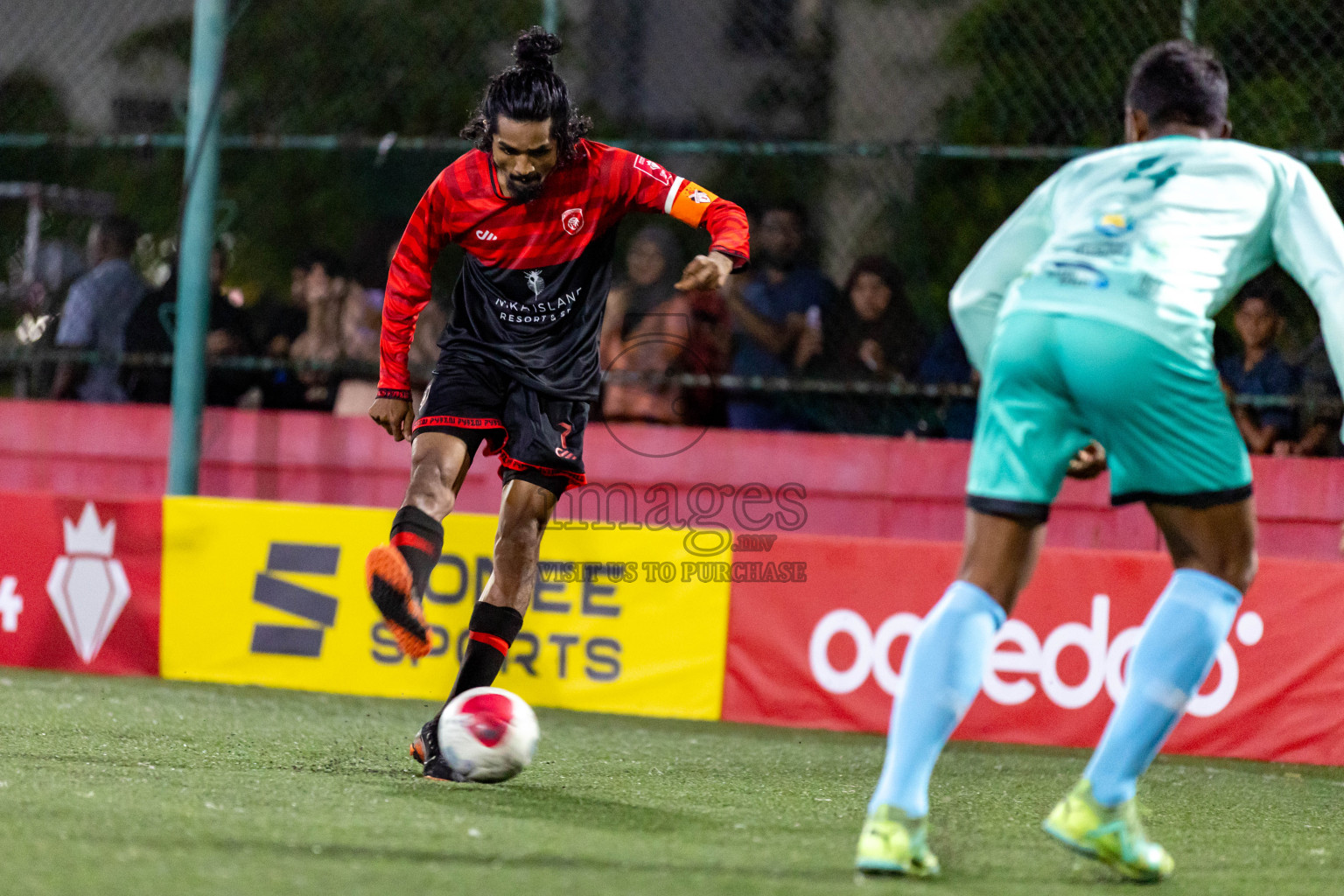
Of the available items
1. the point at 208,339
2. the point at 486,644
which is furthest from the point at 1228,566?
the point at 208,339

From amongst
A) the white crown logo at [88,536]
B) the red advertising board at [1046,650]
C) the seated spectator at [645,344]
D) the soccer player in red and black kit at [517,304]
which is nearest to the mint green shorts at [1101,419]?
the soccer player in red and black kit at [517,304]

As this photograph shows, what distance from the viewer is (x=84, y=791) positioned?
12.0ft

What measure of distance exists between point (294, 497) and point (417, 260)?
371 cm

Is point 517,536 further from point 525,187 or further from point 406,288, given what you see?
point 525,187

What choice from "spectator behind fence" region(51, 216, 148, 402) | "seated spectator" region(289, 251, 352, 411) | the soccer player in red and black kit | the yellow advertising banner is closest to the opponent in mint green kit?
the soccer player in red and black kit

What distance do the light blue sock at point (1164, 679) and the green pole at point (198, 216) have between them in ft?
18.3

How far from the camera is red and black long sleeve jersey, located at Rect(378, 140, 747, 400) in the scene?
14.8 feet

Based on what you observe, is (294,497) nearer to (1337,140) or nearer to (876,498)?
(876,498)

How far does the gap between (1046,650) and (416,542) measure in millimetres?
3012

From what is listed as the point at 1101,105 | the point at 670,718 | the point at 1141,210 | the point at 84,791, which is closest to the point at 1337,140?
the point at 1101,105

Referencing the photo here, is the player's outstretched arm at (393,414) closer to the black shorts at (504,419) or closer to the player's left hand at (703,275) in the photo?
the black shorts at (504,419)

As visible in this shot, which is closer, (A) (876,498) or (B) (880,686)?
(B) (880,686)

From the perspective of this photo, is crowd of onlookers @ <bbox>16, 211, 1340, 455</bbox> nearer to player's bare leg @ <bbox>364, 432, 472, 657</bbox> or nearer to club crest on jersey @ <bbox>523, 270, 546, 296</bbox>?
club crest on jersey @ <bbox>523, 270, 546, 296</bbox>

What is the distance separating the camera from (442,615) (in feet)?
21.7
